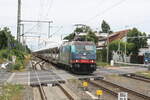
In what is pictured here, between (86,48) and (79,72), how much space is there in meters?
2.25

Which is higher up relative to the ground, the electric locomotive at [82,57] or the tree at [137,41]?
the tree at [137,41]

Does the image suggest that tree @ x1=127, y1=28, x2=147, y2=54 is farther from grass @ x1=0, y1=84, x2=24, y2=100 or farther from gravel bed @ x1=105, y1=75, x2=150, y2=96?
grass @ x1=0, y1=84, x2=24, y2=100

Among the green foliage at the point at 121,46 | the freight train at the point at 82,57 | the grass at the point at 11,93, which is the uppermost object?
the green foliage at the point at 121,46

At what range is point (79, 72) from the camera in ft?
98.4

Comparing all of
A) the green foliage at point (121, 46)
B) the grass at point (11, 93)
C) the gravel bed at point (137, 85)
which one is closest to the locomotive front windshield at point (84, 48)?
the gravel bed at point (137, 85)

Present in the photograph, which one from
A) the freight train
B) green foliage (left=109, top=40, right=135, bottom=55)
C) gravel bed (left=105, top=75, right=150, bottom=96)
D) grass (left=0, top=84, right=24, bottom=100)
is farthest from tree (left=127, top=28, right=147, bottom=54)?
grass (left=0, top=84, right=24, bottom=100)

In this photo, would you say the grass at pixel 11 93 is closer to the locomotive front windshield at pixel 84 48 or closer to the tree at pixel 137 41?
the locomotive front windshield at pixel 84 48

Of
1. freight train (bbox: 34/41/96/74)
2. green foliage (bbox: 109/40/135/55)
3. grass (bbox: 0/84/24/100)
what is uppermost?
green foliage (bbox: 109/40/135/55)

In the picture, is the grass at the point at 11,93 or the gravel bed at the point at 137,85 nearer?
the grass at the point at 11,93

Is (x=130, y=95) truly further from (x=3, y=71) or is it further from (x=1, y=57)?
(x=1, y=57)

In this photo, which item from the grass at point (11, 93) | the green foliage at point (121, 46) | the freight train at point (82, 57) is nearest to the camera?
the grass at point (11, 93)

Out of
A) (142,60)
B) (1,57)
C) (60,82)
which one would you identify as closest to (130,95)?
(60,82)

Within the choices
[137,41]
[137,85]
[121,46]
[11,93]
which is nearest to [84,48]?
[137,85]

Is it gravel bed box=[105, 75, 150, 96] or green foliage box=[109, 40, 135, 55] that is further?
green foliage box=[109, 40, 135, 55]
